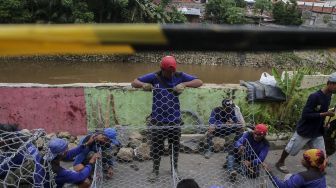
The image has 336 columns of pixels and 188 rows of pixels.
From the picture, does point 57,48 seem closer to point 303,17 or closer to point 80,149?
point 80,149

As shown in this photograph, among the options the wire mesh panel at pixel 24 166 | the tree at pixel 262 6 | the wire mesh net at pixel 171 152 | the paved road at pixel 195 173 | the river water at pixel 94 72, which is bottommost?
the river water at pixel 94 72

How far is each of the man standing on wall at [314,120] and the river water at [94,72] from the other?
15169mm

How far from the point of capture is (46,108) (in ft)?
17.5

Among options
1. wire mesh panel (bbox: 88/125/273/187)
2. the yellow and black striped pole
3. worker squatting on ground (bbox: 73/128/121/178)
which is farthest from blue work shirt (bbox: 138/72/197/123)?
the yellow and black striped pole

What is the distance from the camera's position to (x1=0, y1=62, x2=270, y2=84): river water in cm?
1902

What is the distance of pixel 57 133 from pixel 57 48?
194 inches

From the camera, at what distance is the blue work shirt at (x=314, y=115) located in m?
4.24

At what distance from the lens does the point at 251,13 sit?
97.5 ft

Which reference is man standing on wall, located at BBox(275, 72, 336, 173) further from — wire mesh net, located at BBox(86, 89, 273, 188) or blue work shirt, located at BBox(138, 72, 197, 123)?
blue work shirt, located at BBox(138, 72, 197, 123)

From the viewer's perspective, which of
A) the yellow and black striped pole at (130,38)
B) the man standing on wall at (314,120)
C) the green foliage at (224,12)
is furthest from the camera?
the green foliage at (224,12)

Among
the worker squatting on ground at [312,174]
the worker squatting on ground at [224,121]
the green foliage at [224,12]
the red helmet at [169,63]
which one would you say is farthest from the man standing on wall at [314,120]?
the green foliage at [224,12]

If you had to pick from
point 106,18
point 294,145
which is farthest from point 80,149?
point 106,18

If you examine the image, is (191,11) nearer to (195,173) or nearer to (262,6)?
(262,6)

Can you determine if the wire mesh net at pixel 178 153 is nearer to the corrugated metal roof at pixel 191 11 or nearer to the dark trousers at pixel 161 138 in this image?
the dark trousers at pixel 161 138
